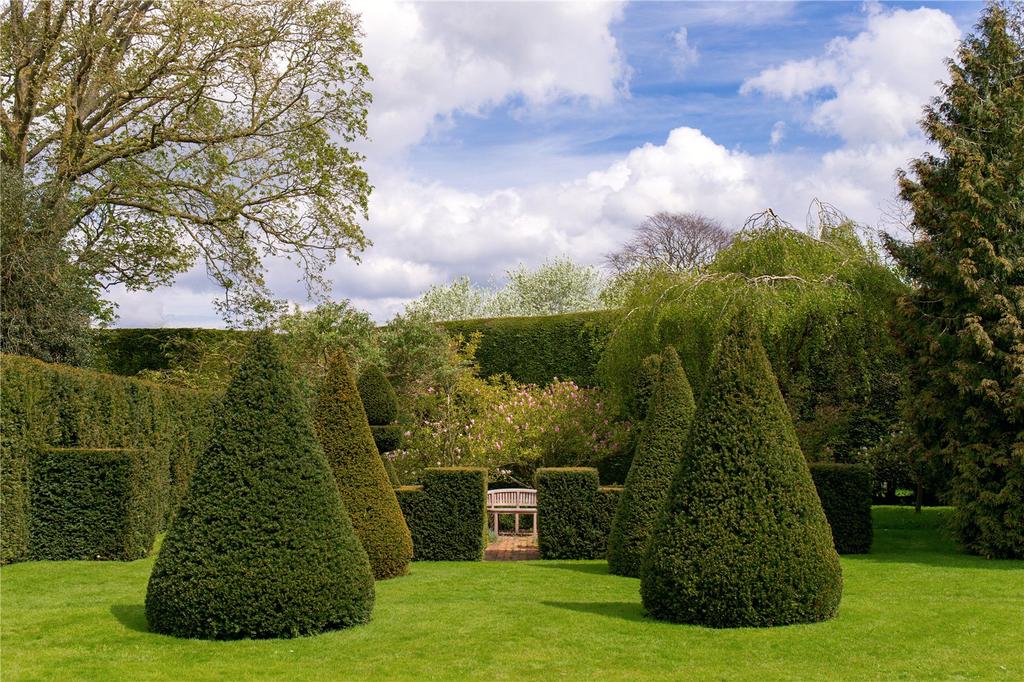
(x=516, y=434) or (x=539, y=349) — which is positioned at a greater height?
(x=539, y=349)

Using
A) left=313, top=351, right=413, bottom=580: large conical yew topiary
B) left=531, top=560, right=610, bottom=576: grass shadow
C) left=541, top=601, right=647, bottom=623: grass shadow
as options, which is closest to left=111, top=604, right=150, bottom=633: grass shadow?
left=313, top=351, right=413, bottom=580: large conical yew topiary

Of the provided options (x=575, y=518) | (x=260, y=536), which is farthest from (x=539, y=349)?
(x=260, y=536)

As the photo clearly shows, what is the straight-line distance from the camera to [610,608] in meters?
8.55

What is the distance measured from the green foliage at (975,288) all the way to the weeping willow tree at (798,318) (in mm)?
1279

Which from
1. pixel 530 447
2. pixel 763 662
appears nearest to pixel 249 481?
pixel 763 662

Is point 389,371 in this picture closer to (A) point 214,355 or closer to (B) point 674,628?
(A) point 214,355

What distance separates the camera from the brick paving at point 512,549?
13.8m

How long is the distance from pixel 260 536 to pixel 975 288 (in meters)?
10.7

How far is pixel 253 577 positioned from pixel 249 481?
2.48 feet

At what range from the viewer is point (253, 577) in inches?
275

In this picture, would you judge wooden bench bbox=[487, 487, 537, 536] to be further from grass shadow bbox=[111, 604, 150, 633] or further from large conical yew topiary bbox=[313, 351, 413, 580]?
grass shadow bbox=[111, 604, 150, 633]

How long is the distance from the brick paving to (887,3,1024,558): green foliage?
6.40 meters

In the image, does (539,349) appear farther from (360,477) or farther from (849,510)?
(360,477)

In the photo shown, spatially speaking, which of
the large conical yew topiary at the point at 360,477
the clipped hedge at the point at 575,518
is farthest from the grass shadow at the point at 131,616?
the clipped hedge at the point at 575,518
